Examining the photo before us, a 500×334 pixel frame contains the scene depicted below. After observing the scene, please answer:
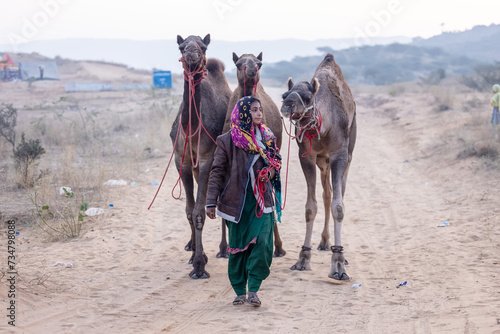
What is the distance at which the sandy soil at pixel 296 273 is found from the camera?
5.38 meters

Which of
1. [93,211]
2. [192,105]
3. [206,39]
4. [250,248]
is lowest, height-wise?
[93,211]

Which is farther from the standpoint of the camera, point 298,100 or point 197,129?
point 197,129

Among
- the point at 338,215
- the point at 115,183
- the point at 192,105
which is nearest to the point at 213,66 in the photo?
→ the point at 192,105

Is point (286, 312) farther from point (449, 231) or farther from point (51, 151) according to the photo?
point (51, 151)

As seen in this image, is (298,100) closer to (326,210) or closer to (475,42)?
(326,210)

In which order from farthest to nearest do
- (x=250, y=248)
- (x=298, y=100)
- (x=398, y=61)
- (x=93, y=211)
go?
(x=398, y=61) < (x=93, y=211) < (x=298, y=100) < (x=250, y=248)

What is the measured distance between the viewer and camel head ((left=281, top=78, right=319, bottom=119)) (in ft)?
21.0

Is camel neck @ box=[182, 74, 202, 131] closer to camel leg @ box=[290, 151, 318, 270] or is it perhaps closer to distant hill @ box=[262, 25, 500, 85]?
camel leg @ box=[290, 151, 318, 270]

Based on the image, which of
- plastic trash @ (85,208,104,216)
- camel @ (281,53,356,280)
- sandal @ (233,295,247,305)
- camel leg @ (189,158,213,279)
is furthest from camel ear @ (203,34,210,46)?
plastic trash @ (85,208,104,216)

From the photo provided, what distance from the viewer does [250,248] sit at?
5863mm

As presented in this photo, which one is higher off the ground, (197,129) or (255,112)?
(255,112)

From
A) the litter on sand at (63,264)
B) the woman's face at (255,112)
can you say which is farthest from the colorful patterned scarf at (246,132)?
the litter on sand at (63,264)

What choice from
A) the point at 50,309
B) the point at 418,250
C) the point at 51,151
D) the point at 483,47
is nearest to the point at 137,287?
the point at 50,309

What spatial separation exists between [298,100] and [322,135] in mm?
773
